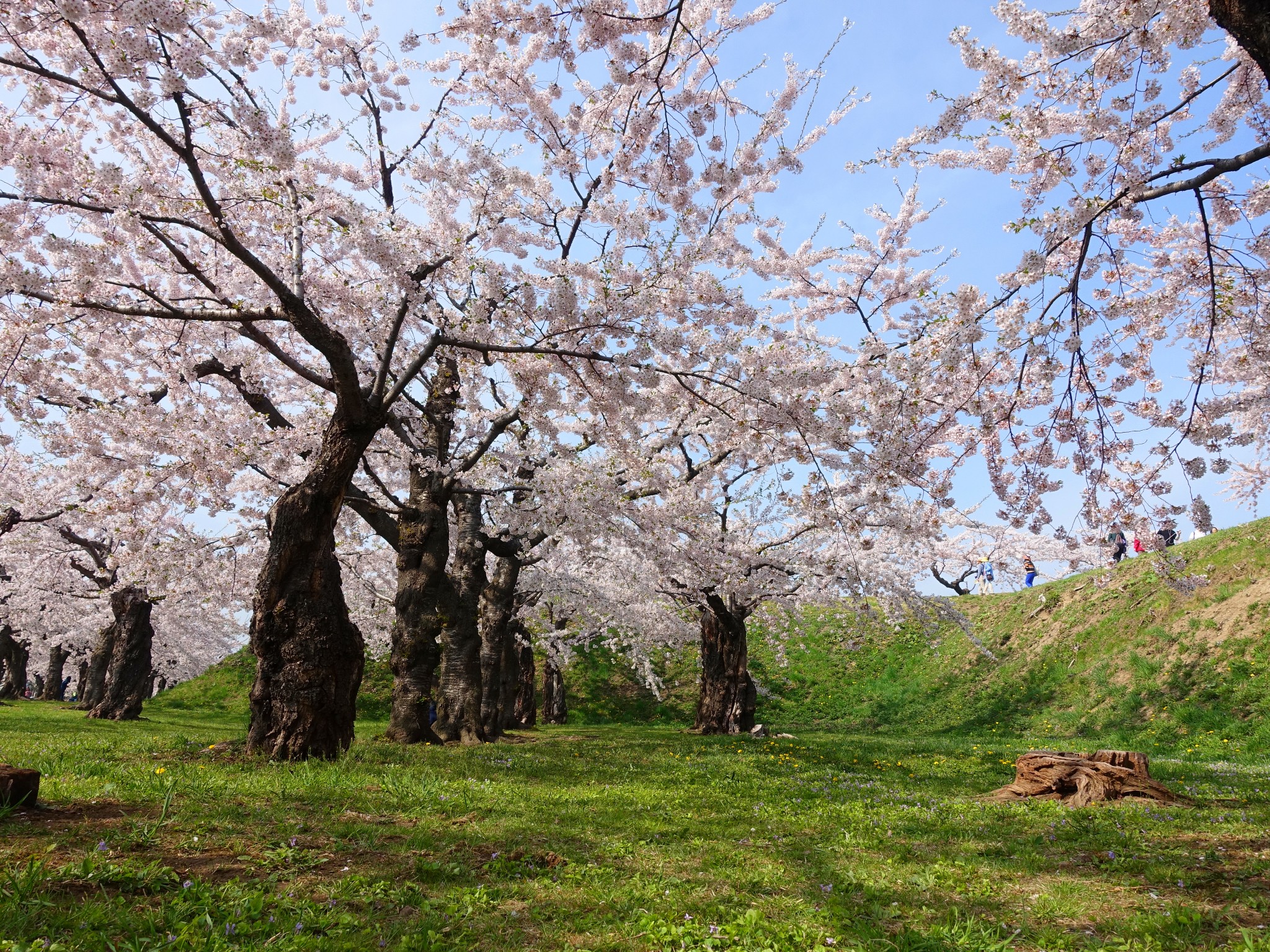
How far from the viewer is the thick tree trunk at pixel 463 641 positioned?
45.0 feet

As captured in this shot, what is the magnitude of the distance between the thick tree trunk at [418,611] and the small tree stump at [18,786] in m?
7.37

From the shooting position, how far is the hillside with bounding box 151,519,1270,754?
16.0 m

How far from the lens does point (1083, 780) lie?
8883 mm

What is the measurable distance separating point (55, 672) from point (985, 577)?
184 feet

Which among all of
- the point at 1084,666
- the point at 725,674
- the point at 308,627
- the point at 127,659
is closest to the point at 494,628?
the point at 725,674

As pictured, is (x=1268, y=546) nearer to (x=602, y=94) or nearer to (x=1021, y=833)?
(x=1021, y=833)

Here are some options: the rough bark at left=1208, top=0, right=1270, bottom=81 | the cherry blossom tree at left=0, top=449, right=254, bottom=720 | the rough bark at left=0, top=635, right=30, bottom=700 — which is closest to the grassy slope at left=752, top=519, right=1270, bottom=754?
the rough bark at left=1208, top=0, right=1270, bottom=81

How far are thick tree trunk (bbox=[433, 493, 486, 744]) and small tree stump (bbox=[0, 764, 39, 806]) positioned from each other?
8135mm

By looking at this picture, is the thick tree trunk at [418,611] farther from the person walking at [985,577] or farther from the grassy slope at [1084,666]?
the person walking at [985,577]

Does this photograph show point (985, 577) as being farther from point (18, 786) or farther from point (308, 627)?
point (18, 786)

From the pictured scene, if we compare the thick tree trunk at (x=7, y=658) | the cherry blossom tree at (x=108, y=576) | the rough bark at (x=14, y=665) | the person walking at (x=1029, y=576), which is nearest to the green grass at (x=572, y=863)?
the cherry blossom tree at (x=108, y=576)

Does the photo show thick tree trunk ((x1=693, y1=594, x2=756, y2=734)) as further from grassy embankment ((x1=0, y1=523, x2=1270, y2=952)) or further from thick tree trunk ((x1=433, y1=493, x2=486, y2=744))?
thick tree trunk ((x1=433, y1=493, x2=486, y2=744))

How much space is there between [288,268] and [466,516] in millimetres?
6351

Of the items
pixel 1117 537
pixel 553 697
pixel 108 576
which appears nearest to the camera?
pixel 1117 537
